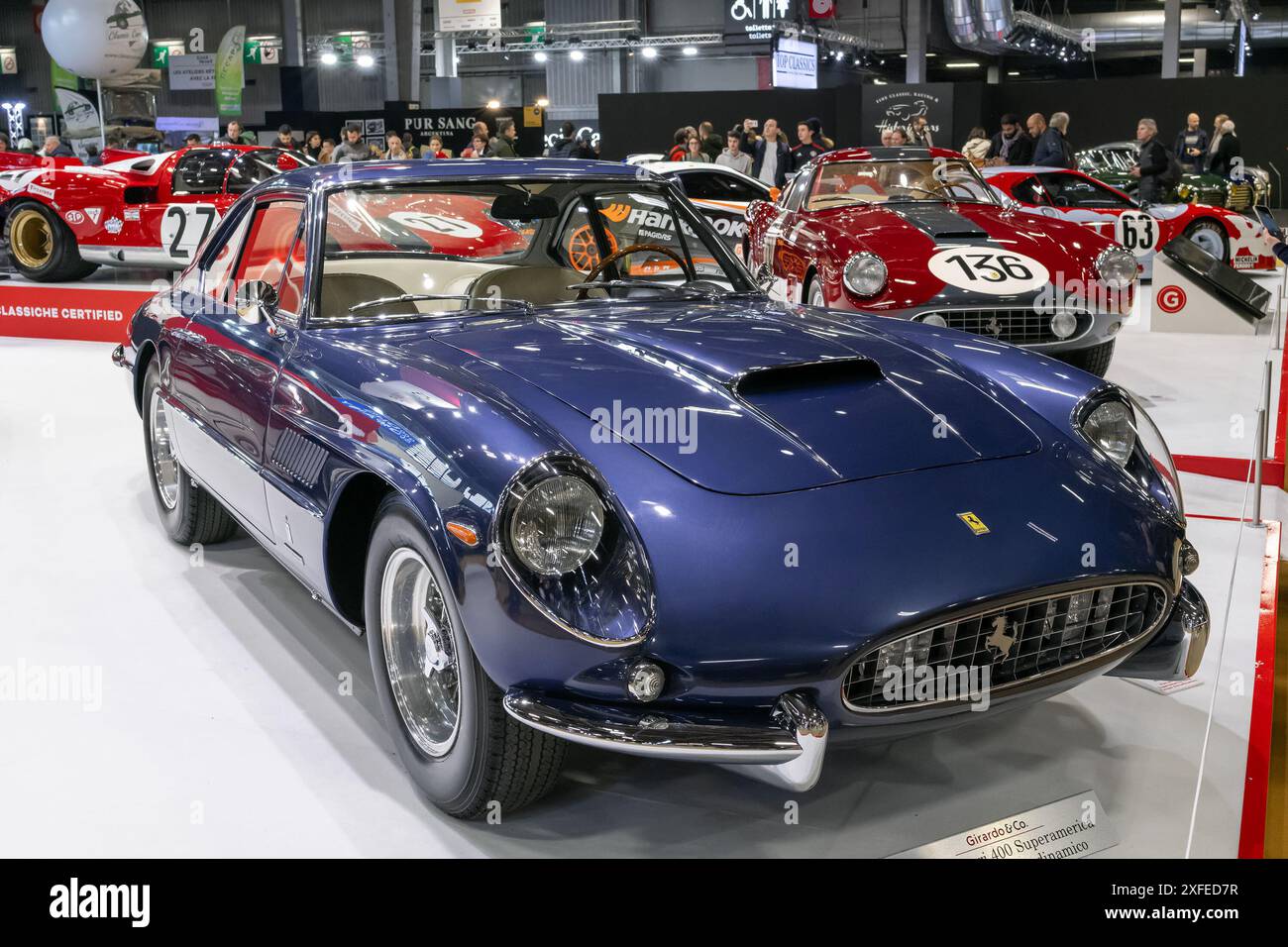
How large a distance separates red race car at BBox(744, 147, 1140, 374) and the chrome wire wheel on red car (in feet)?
11.4

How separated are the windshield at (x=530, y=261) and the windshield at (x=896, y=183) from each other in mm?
3454

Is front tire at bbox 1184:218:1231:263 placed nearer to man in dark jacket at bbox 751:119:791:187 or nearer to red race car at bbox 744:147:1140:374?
man in dark jacket at bbox 751:119:791:187

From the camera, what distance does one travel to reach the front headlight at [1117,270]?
6.25 metres

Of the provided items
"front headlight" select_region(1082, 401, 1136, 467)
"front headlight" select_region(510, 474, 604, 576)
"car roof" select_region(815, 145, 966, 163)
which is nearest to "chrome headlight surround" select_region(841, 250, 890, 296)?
"car roof" select_region(815, 145, 966, 163)

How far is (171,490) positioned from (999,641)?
3415 mm

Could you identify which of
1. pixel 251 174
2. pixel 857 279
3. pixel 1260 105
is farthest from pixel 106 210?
pixel 1260 105

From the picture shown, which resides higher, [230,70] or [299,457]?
[230,70]

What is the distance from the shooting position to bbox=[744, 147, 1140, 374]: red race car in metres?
6.11

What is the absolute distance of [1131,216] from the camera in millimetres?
10375

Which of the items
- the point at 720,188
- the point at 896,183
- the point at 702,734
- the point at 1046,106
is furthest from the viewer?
the point at 1046,106

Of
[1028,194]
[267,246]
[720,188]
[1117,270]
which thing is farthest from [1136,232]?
[267,246]

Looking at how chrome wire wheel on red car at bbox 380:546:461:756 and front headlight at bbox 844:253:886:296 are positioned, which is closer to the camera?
chrome wire wheel on red car at bbox 380:546:461:756

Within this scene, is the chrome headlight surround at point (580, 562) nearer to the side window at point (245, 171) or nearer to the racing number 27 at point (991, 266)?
the racing number 27 at point (991, 266)

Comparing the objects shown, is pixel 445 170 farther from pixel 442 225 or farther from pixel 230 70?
pixel 230 70
